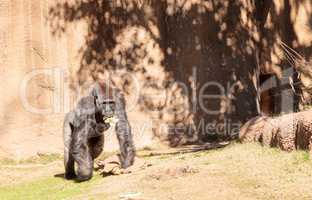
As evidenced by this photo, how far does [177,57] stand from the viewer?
15.3m

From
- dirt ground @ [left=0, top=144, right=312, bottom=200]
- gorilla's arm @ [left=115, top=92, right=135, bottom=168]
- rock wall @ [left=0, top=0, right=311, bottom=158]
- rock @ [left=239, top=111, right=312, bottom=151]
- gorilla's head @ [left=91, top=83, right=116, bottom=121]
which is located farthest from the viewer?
rock wall @ [left=0, top=0, right=311, bottom=158]

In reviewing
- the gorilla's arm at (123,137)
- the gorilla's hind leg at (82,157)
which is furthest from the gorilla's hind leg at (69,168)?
the gorilla's arm at (123,137)

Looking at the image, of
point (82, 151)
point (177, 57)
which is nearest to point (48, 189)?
point (82, 151)

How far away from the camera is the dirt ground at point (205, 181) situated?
25.3ft

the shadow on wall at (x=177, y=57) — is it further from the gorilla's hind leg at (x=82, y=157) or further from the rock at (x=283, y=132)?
the gorilla's hind leg at (x=82, y=157)

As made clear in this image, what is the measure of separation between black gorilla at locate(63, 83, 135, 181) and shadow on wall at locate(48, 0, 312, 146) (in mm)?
4328

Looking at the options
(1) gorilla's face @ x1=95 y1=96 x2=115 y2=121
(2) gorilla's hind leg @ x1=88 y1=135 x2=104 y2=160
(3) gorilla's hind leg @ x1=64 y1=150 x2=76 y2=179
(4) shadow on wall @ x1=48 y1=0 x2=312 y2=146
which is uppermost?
(4) shadow on wall @ x1=48 y1=0 x2=312 y2=146

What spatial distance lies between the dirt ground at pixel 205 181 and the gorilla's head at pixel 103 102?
109cm

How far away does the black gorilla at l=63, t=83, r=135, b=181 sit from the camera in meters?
10.2

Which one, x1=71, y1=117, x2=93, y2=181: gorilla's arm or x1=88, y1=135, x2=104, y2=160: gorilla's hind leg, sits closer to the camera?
x1=71, y1=117, x2=93, y2=181: gorilla's arm

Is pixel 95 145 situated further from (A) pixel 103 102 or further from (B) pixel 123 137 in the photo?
(A) pixel 103 102

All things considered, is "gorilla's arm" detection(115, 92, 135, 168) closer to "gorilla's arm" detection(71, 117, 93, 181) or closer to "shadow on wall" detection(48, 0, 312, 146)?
"gorilla's arm" detection(71, 117, 93, 181)

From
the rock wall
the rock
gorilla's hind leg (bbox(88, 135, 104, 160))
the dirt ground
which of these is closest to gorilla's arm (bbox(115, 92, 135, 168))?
the dirt ground

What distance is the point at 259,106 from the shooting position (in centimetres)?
1603
